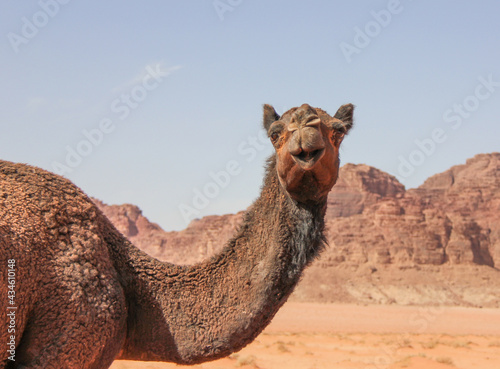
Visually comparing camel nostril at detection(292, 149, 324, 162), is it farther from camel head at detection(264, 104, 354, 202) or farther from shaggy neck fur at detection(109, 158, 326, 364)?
shaggy neck fur at detection(109, 158, 326, 364)

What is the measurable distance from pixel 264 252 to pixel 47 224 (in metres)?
1.67

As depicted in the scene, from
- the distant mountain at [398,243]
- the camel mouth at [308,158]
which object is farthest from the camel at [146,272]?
the distant mountain at [398,243]

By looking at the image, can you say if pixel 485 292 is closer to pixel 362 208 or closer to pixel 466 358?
pixel 362 208

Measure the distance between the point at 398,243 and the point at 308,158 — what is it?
9329 cm

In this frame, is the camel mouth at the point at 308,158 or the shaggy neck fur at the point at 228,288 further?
the shaggy neck fur at the point at 228,288

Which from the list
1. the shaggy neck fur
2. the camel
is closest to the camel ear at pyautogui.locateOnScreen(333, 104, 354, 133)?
the camel

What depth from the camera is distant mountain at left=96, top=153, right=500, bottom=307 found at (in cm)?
8300

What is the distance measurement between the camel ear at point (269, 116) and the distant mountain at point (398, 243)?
60.4 meters

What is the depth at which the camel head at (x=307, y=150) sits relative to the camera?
411cm

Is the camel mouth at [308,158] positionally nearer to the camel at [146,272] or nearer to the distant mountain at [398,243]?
the camel at [146,272]

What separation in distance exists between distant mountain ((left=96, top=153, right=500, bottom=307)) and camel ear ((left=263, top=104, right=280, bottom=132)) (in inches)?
2377

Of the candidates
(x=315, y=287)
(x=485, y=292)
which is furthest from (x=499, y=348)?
(x=485, y=292)

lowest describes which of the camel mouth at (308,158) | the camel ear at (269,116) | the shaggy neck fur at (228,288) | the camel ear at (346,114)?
the shaggy neck fur at (228,288)

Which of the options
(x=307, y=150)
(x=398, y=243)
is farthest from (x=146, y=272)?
(x=398, y=243)
